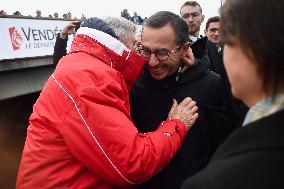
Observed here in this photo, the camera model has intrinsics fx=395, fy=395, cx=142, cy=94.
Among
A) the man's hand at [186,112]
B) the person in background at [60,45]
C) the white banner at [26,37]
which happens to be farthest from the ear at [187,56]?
the white banner at [26,37]

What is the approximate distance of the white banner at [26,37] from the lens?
25.5ft

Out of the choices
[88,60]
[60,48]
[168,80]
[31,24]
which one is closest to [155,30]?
[168,80]

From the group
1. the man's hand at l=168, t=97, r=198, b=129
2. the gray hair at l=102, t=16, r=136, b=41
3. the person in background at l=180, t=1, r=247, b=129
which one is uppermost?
the gray hair at l=102, t=16, r=136, b=41

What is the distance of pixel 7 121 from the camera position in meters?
8.37

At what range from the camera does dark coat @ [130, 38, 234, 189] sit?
205 centimetres

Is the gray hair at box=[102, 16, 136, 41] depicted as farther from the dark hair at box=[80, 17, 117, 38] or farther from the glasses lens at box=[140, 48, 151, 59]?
the glasses lens at box=[140, 48, 151, 59]

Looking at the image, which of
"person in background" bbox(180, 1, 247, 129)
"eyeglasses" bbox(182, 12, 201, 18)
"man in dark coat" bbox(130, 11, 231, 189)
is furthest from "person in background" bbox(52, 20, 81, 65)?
"man in dark coat" bbox(130, 11, 231, 189)

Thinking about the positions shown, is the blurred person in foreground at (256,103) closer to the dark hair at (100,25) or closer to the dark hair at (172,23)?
the dark hair at (100,25)

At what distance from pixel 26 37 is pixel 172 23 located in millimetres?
6583

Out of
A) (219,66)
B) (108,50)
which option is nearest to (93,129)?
(108,50)

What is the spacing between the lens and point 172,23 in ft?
7.20

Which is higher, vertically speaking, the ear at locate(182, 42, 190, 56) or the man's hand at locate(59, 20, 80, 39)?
the ear at locate(182, 42, 190, 56)

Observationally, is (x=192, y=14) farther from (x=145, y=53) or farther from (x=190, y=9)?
(x=145, y=53)

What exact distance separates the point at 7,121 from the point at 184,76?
22.8 feet
